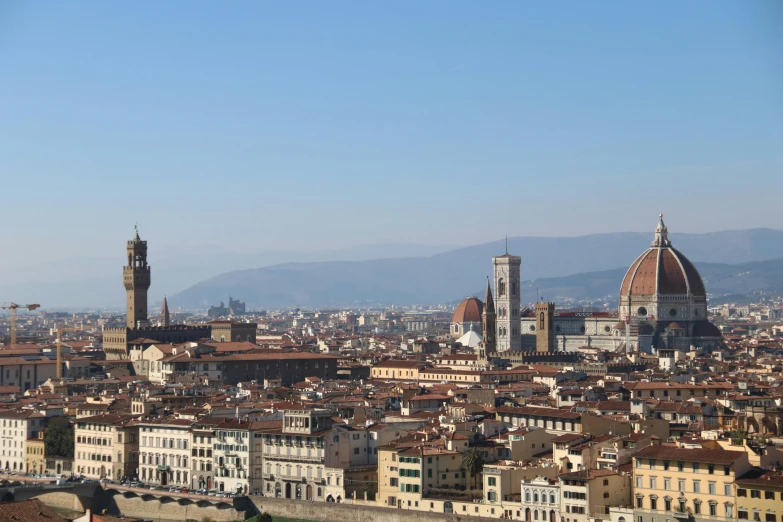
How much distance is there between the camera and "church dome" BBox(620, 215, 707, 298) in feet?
424

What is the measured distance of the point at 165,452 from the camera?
5609 centimetres

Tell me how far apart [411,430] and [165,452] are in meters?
9.07

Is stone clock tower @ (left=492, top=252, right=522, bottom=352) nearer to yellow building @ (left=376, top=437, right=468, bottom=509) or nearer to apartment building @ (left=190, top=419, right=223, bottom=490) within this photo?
apartment building @ (left=190, top=419, right=223, bottom=490)

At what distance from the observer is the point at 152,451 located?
5666 centimetres

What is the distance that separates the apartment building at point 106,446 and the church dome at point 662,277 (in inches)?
3009

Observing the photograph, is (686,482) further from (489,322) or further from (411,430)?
(489,322)

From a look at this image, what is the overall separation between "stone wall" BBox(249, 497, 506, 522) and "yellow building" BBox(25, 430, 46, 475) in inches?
573

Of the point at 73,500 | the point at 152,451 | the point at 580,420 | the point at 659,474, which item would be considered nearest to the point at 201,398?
the point at 152,451

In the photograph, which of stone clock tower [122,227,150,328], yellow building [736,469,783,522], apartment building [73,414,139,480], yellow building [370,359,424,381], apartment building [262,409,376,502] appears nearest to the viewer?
yellow building [736,469,783,522]

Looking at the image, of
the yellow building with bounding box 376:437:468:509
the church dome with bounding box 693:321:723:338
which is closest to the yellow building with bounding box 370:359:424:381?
the church dome with bounding box 693:321:723:338

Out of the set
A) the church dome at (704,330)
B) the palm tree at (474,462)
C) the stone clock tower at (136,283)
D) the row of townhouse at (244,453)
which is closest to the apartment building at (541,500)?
the palm tree at (474,462)

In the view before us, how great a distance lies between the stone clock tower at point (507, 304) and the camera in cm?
12900

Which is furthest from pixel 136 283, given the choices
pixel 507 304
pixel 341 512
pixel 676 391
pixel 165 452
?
pixel 341 512

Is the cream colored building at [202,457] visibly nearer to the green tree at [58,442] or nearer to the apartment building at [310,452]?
the apartment building at [310,452]
